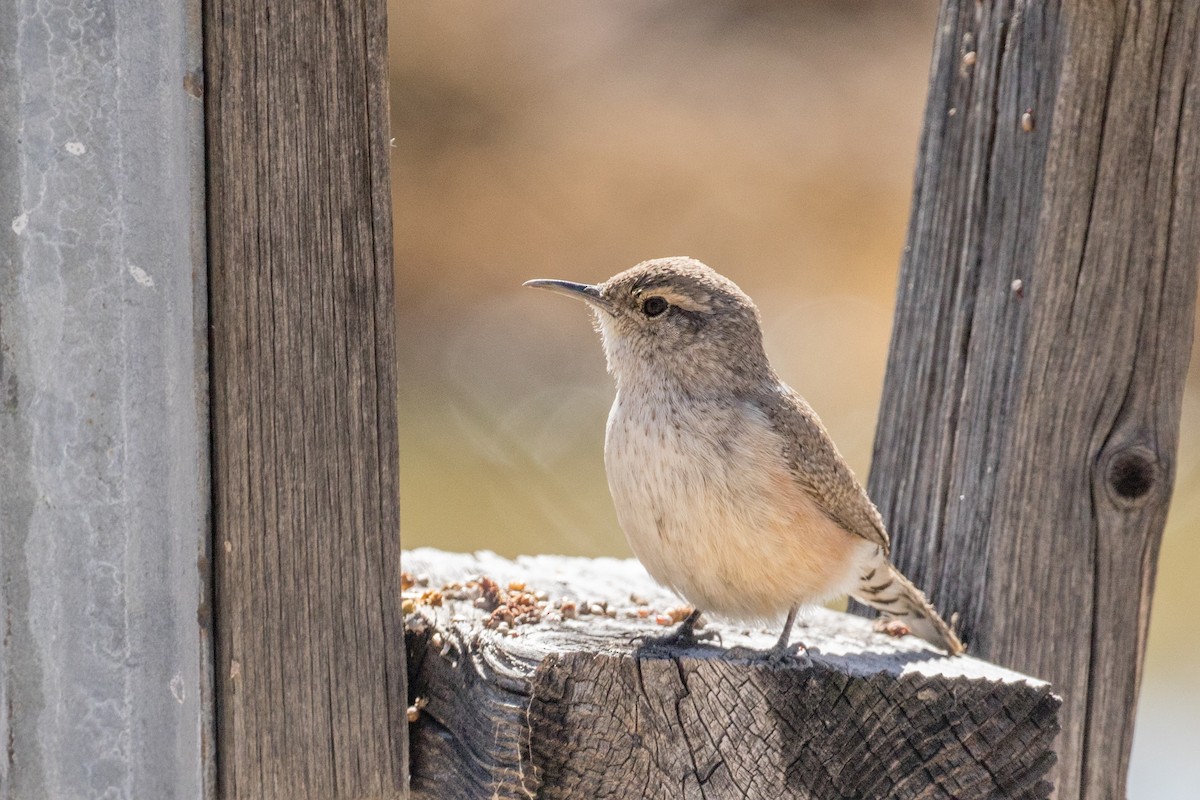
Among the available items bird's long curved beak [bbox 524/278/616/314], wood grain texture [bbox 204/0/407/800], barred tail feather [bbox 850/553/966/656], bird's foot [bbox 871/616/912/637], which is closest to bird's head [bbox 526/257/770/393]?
bird's long curved beak [bbox 524/278/616/314]

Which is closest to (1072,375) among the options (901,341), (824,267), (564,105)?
(901,341)

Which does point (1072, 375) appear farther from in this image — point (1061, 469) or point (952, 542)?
point (952, 542)

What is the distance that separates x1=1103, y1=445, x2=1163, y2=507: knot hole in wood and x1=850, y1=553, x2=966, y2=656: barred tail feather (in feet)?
2.05

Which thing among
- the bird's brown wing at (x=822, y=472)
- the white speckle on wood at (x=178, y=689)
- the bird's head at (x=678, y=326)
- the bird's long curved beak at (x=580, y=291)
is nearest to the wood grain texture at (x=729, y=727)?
the white speckle on wood at (x=178, y=689)

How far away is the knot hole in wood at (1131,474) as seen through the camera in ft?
13.0

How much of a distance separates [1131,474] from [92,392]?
285 centimetres

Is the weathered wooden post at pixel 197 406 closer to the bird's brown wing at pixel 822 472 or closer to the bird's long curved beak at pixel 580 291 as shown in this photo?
the bird's long curved beak at pixel 580 291

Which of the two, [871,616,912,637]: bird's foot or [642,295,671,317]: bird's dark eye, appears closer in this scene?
[871,616,912,637]: bird's foot

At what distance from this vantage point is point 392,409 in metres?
→ 3.29

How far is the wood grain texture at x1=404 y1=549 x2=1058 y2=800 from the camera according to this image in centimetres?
307

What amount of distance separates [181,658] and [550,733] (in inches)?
32.5

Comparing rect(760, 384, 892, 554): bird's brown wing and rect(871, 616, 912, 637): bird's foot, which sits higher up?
rect(760, 384, 892, 554): bird's brown wing

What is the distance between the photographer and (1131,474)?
399 cm

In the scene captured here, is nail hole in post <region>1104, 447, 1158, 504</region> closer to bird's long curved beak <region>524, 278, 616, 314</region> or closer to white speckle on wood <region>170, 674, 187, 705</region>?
bird's long curved beak <region>524, 278, 616, 314</region>
